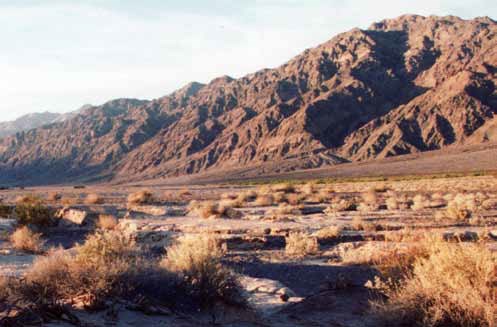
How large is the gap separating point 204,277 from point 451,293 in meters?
3.51

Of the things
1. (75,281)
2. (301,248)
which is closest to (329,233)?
(301,248)

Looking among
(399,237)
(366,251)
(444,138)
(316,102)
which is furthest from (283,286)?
(316,102)

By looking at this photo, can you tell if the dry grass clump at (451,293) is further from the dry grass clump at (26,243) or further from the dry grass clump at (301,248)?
the dry grass clump at (26,243)

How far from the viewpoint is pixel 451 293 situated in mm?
7199

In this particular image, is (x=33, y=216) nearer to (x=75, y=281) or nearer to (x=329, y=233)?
(x=329, y=233)

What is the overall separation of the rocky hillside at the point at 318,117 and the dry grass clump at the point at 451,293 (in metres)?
104

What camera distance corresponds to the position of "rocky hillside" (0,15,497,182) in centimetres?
11550

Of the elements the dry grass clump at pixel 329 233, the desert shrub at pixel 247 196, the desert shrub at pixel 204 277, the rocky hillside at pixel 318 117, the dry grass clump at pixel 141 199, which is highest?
the rocky hillside at pixel 318 117

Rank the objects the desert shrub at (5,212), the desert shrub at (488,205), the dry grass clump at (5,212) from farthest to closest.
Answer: the desert shrub at (5,212) → the dry grass clump at (5,212) → the desert shrub at (488,205)

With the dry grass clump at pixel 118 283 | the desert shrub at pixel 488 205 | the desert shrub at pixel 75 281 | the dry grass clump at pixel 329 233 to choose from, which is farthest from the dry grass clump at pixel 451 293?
the desert shrub at pixel 488 205

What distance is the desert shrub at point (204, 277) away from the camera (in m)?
8.00

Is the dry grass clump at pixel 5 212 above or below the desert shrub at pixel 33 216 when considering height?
below

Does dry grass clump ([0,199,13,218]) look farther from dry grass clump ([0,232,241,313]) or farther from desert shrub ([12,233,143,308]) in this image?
desert shrub ([12,233,143,308])

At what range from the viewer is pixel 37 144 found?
18788 cm
